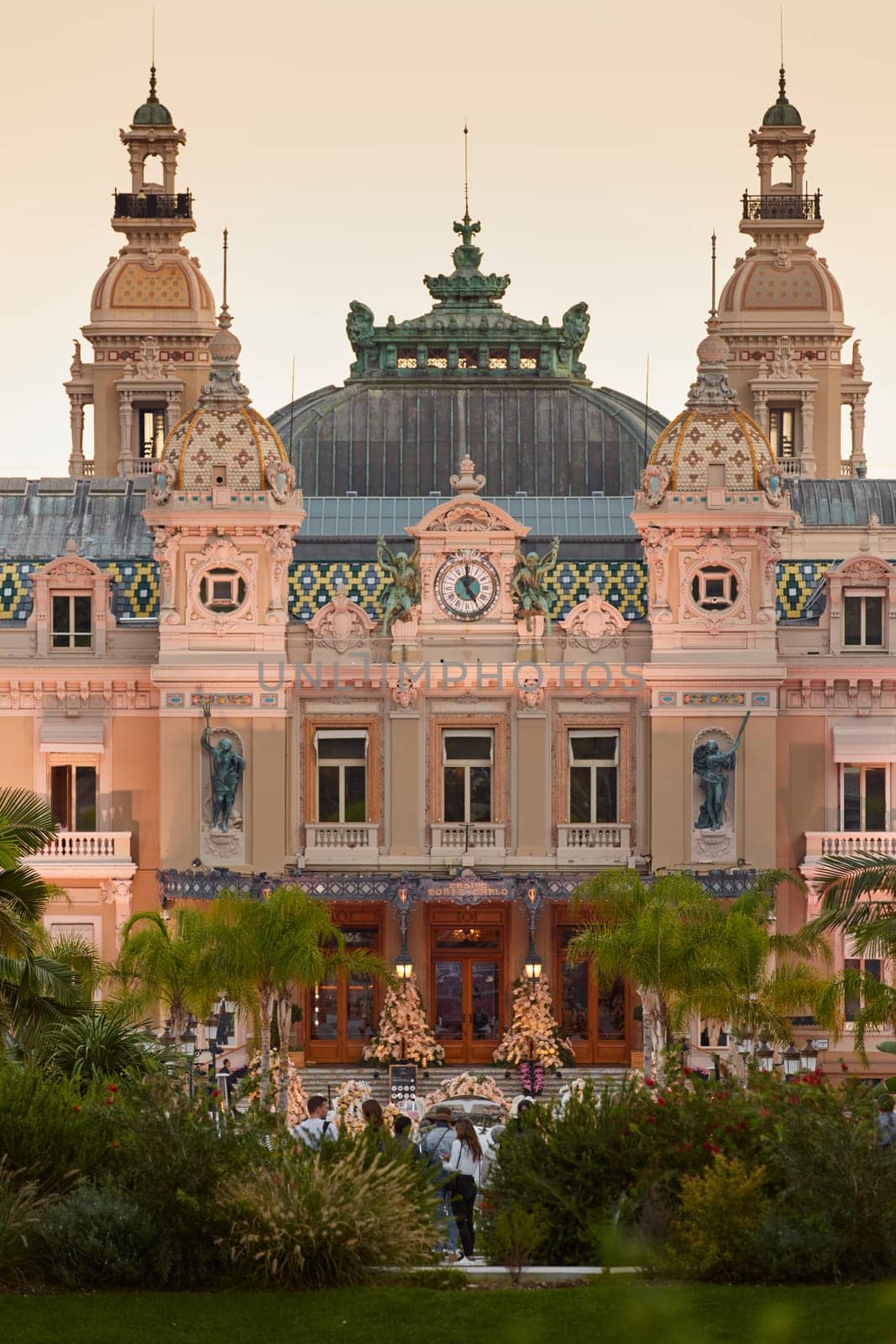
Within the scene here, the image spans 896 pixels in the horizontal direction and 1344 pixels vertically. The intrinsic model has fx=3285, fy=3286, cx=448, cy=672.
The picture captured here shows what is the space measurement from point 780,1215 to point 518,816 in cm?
3736

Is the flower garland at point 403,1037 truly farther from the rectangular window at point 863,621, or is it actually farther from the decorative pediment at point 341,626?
the rectangular window at point 863,621

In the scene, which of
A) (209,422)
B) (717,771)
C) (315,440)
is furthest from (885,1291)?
(315,440)

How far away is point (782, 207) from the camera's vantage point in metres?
106

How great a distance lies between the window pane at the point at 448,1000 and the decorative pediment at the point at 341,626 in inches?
313

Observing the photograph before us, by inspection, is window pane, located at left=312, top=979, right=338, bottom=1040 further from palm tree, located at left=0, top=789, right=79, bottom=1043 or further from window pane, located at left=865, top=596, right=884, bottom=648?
palm tree, located at left=0, top=789, right=79, bottom=1043

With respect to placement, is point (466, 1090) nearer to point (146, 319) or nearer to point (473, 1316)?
point (473, 1316)

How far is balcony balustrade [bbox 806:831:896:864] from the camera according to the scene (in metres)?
78.1

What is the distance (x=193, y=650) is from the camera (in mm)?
78062

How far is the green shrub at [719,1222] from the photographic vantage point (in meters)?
41.0

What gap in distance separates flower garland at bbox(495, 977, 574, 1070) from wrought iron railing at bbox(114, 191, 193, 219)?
132 feet

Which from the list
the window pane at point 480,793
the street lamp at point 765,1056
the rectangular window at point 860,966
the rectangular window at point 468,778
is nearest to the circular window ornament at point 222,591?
the rectangular window at point 468,778

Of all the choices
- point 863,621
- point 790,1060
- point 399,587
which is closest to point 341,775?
point 399,587

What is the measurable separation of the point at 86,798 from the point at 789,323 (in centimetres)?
3475

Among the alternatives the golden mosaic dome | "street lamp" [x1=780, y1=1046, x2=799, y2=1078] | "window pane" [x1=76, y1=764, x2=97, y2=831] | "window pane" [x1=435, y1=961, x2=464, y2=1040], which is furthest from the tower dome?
"street lamp" [x1=780, y1=1046, x2=799, y2=1078]
